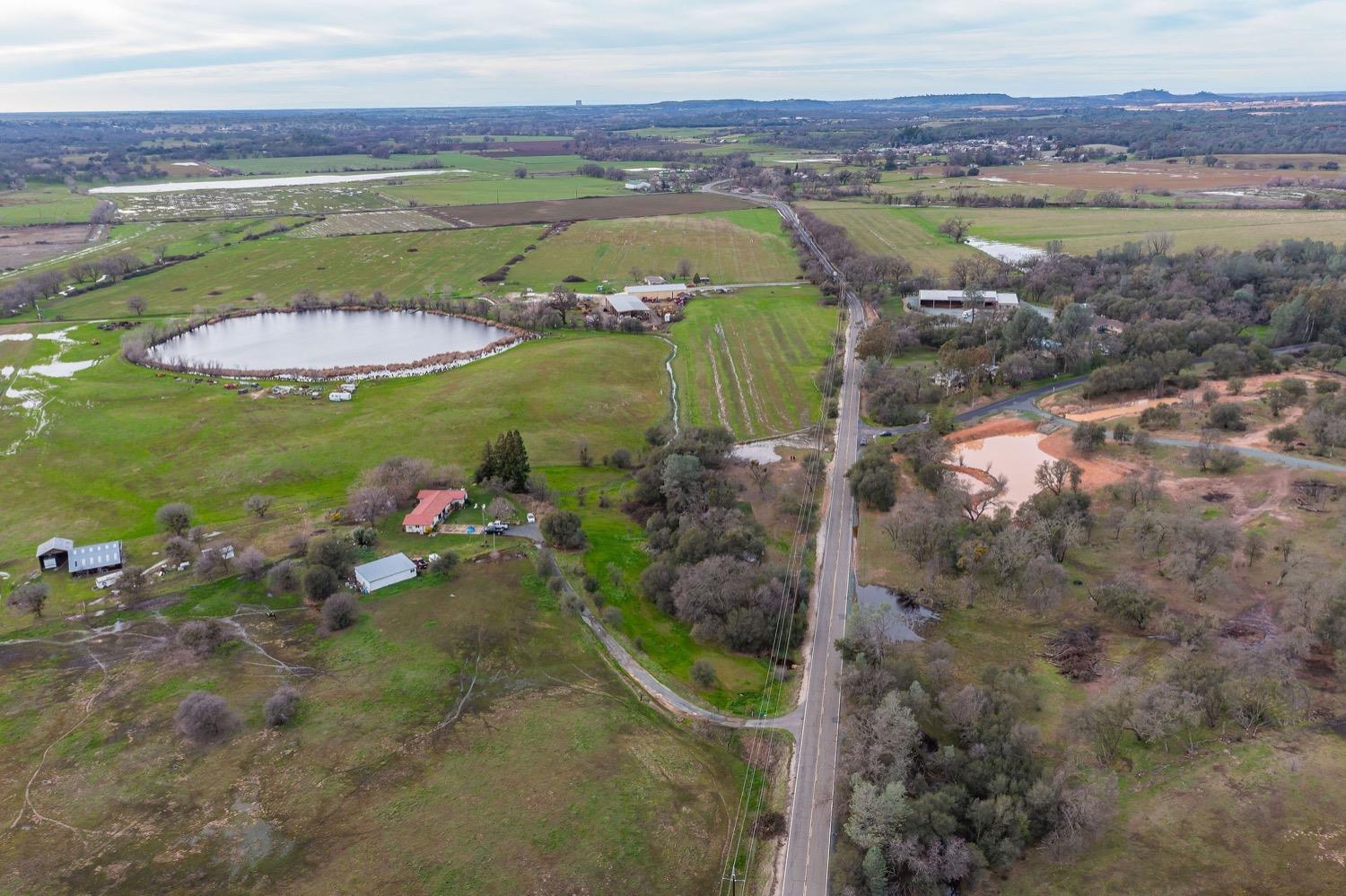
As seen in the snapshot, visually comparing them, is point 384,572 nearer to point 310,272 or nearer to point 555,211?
point 310,272

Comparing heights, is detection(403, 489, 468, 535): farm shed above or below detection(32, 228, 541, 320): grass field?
below

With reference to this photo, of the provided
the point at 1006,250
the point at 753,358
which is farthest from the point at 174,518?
the point at 1006,250

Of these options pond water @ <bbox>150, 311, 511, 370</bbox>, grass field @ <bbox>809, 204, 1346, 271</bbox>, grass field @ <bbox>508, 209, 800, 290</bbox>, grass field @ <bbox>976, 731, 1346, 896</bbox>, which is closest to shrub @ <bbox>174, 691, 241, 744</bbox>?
grass field @ <bbox>976, 731, 1346, 896</bbox>

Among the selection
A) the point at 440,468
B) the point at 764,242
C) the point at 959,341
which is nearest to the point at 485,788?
the point at 440,468

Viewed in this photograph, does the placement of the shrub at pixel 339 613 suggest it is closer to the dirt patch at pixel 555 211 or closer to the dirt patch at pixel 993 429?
the dirt patch at pixel 993 429

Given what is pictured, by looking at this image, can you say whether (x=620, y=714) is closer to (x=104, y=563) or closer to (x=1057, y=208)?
(x=104, y=563)

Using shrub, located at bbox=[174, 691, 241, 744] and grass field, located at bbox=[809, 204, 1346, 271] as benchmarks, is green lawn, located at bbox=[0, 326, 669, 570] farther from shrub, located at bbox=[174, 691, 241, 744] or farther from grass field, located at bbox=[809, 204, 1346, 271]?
grass field, located at bbox=[809, 204, 1346, 271]
